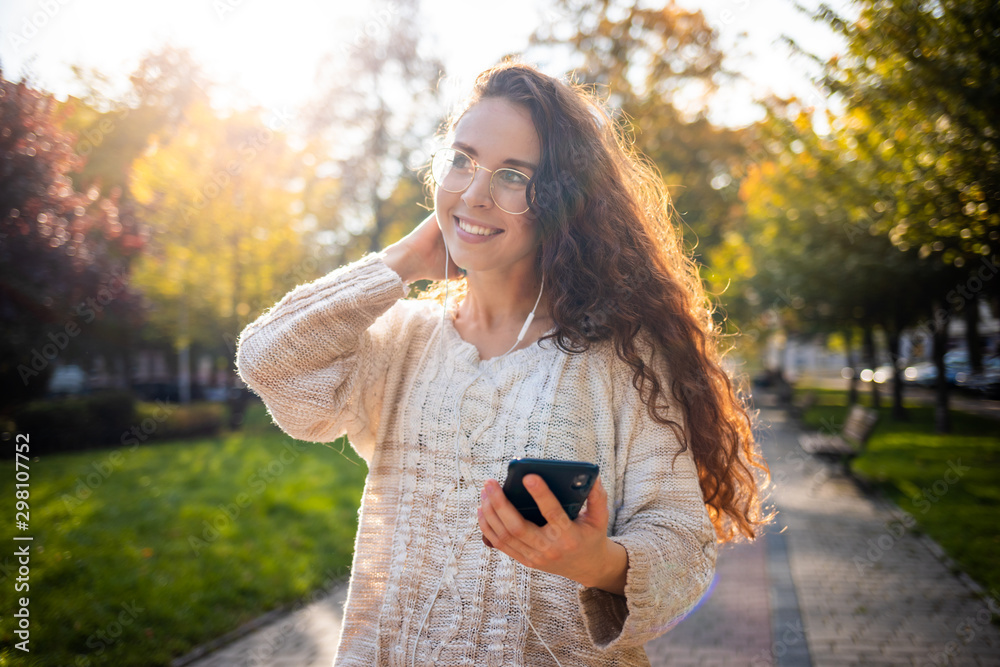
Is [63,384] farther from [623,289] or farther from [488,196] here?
[623,289]

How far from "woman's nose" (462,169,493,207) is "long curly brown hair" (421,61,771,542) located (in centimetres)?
12

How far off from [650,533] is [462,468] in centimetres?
51

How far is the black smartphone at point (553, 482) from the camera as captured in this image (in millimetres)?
1231

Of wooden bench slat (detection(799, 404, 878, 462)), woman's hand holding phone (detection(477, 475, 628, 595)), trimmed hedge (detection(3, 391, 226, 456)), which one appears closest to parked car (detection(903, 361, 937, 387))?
wooden bench slat (detection(799, 404, 878, 462))

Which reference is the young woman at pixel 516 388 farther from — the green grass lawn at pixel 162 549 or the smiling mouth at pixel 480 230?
the green grass lawn at pixel 162 549

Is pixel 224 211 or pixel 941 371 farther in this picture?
pixel 941 371

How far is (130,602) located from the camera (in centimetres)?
451

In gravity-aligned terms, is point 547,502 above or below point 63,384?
above

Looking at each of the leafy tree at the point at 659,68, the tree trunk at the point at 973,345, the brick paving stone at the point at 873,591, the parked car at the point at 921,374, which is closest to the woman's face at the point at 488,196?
the brick paving stone at the point at 873,591

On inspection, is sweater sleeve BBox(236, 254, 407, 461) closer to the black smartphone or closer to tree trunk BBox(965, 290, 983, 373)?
the black smartphone

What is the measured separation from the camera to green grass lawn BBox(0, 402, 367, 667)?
4.15 meters

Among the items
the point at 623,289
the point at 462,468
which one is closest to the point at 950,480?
the point at 623,289

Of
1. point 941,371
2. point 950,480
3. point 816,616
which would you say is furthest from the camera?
point 941,371

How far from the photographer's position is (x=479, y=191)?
1.78 metres
